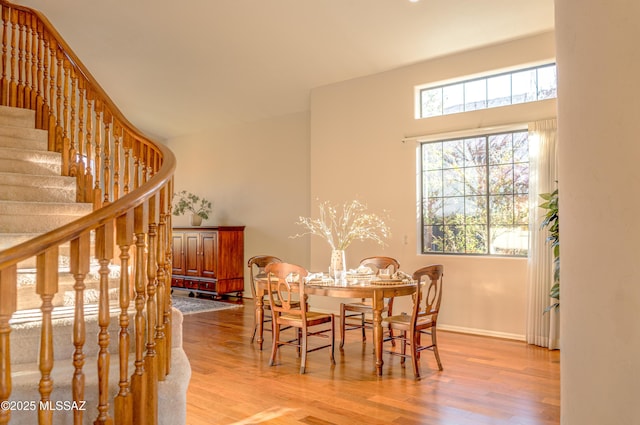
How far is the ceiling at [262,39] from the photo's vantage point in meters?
5.34

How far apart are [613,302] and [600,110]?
0.54m

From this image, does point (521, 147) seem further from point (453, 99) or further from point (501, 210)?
point (453, 99)

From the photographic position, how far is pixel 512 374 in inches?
165

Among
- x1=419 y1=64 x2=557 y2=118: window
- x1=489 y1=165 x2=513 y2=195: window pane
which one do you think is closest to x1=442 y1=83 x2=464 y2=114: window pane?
x1=419 y1=64 x2=557 y2=118: window

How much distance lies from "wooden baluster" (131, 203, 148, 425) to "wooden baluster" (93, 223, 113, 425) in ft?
0.52

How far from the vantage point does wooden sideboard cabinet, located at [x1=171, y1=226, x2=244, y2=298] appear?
8.48 m

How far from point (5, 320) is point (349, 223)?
5.53 meters

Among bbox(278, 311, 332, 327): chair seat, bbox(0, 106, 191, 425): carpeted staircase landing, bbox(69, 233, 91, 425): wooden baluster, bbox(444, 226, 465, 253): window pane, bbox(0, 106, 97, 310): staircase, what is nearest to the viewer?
bbox(69, 233, 91, 425): wooden baluster

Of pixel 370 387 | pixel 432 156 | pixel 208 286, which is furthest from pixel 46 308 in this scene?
pixel 208 286

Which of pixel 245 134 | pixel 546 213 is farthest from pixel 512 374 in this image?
pixel 245 134

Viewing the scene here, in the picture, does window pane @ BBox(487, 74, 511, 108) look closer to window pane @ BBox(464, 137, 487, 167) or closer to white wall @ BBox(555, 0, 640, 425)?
window pane @ BBox(464, 137, 487, 167)

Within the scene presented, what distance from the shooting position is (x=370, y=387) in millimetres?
3820

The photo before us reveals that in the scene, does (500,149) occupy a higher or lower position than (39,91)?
lower

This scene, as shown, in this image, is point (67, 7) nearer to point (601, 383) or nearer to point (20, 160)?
point (20, 160)
